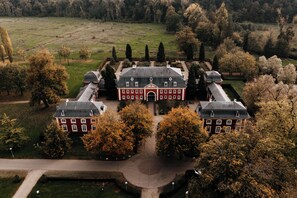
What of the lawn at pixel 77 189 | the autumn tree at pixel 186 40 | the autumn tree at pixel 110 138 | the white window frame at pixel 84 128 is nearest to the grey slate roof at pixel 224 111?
the autumn tree at pixel 110 138

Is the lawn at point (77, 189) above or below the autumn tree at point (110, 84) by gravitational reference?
below

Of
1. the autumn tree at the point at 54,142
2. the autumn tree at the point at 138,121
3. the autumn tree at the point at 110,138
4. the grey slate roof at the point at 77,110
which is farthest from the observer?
the grey slate roof at the point at 77,110

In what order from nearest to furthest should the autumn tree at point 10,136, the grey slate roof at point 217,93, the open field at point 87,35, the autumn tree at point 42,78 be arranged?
1. the autumn tree at point 10,136
2. the grey slate roof at point 217,93
3. the autumn tree at point 42,78
4. the open field at point 87,35

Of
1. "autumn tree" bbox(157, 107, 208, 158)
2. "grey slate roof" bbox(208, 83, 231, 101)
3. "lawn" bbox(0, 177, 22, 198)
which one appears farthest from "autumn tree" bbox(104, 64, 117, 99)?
"lawn" bbox(0, 177, 22, 198)

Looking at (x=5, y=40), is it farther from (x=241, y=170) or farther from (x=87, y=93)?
(x=241, y=170)

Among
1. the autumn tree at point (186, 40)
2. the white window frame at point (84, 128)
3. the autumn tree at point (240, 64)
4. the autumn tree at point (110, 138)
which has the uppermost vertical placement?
the autumn tree at point (186, 40)

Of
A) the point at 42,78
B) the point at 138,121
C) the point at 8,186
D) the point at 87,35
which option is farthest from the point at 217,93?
the point at 87,35

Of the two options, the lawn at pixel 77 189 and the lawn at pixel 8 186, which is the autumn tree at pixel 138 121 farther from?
the lawn at pixel 8 186
